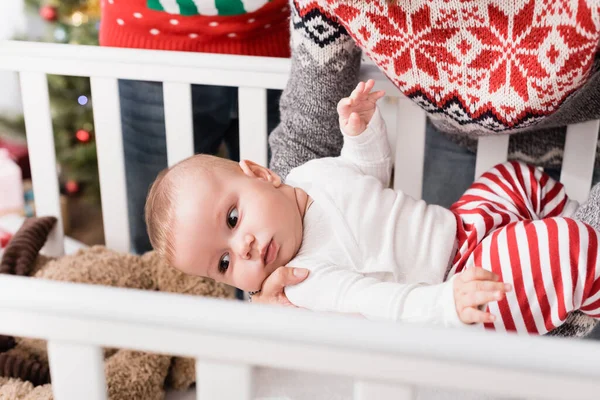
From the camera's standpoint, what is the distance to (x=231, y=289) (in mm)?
1246

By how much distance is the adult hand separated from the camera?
0.87 metres

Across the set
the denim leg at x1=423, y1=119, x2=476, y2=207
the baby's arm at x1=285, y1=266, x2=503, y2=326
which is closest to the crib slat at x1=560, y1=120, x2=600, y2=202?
the denim leg at x1=423, y1=119, x2=476, y2=207

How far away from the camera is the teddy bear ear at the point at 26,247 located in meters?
1.21

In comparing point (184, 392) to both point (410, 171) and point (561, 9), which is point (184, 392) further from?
point (561, 9)

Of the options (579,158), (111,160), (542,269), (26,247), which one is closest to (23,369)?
(26,247)

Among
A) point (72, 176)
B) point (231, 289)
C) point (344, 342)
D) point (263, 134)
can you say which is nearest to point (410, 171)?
point (263, 134)

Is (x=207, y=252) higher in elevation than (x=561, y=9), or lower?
lower

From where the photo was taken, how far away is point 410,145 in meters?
1.12

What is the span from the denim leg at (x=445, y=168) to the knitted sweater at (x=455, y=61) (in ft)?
0.47

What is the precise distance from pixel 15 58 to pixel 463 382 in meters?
0.94

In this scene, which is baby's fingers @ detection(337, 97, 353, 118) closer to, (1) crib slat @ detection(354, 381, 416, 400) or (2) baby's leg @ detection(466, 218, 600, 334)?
(2) baby's leg @ detection(466, 218, 600, 334)

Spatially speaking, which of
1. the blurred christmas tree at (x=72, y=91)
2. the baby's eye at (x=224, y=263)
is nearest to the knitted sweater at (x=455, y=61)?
the baby's eye at (x=224, y=263)

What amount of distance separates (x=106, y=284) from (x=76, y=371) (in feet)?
1.82

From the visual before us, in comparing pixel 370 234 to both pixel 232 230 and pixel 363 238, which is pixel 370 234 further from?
pixel 232 230
